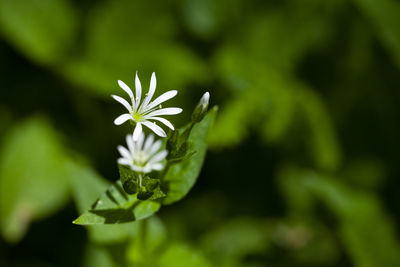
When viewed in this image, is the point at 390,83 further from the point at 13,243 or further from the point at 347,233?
the point at 13,243

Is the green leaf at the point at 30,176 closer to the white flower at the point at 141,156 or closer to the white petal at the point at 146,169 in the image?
the white flower at the point at 141,156

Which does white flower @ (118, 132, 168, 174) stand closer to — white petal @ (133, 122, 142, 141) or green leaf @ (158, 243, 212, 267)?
white petal @ (133, 122, 142, 141)

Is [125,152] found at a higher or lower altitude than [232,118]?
lower

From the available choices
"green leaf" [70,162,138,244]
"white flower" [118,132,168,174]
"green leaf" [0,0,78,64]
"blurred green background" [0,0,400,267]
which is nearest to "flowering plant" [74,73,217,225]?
"white flower" [118,132,168,174]

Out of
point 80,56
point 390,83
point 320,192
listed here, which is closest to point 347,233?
point 320,192

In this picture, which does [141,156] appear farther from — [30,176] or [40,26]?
[40,26]

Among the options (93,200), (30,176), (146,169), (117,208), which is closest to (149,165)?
(146,169)

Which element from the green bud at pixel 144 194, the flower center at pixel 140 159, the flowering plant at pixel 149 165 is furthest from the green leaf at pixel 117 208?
the flower center at pixel 140 159
